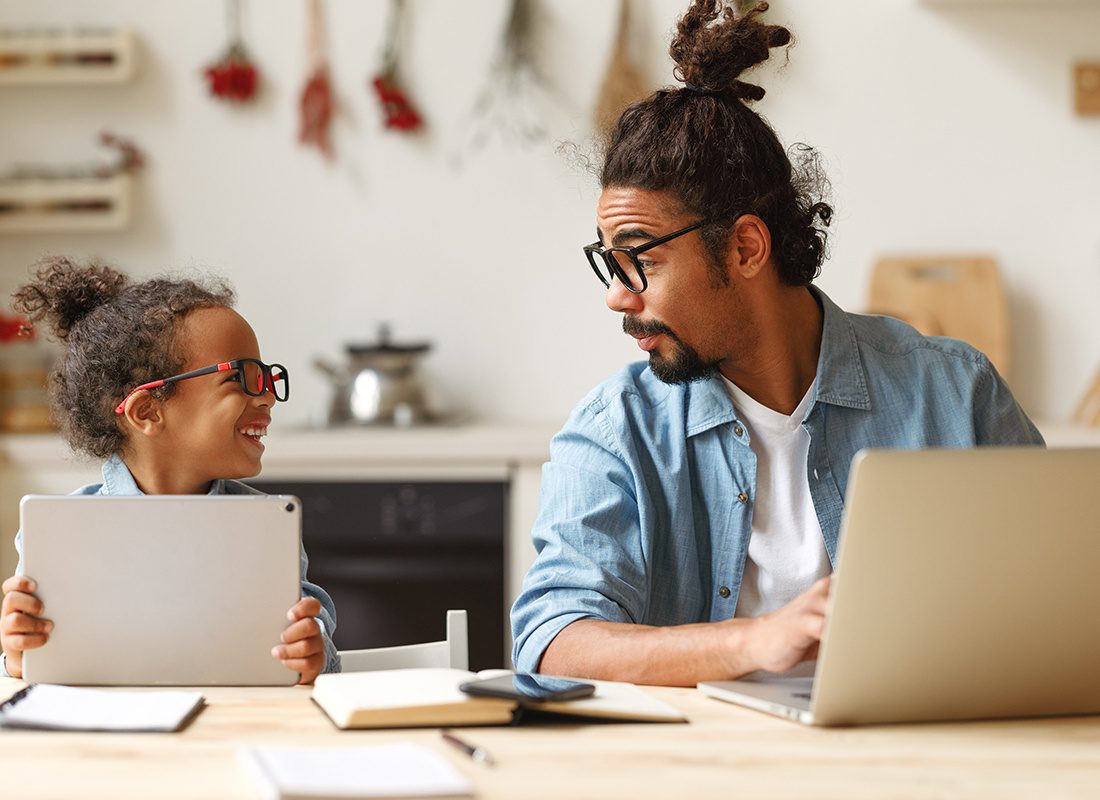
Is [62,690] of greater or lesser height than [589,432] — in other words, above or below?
below

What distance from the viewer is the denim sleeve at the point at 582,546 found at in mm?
1561

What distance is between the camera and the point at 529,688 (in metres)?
1.20

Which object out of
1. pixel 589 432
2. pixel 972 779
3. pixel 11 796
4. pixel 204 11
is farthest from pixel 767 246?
pixel 204 11

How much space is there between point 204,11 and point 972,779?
128 inches

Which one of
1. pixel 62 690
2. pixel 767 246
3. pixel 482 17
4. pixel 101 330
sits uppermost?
pixel 482 17

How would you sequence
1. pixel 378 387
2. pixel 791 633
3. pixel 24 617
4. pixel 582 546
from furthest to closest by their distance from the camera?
pixel 378 387 → pixel 582 546 → pixel 24 617 → pixel 791 633

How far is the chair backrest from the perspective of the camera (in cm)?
167

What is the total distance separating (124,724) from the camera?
1.16 meters

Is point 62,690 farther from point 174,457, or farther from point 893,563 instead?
point 893,563

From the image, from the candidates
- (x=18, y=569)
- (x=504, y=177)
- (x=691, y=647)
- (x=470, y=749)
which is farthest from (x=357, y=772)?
(x=504, y=177)

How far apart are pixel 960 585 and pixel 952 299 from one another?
256 cm

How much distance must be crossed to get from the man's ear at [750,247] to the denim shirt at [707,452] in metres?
0.13

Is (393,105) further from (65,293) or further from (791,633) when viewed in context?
(791,633)

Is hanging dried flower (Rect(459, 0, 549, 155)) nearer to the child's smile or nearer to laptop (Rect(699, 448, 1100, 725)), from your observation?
the child's smile
